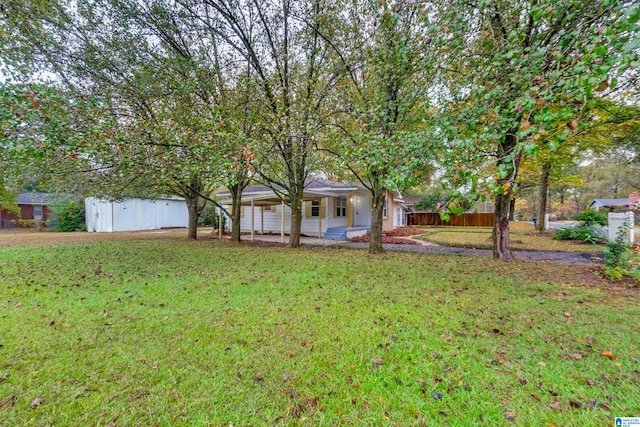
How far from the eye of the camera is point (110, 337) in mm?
3225

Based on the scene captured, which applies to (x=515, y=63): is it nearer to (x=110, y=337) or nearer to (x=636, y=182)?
(x=110, y=337)

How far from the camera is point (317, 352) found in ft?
9.53

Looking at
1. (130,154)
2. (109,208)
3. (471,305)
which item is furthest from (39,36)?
(109,208)

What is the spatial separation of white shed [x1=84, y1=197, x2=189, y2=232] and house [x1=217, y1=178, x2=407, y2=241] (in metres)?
7.83

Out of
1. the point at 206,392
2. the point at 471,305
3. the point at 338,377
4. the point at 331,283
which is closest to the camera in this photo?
the point at 206,392

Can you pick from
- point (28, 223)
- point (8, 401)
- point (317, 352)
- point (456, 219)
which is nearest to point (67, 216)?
point (28, 223)

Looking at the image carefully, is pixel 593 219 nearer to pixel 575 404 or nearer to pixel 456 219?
pixel 456 219

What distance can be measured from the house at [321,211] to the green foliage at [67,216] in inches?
437

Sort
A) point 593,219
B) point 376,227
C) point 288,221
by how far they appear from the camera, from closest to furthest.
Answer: point 376,227 < point 593,219 < point 288,221

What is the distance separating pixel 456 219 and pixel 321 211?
611 inches

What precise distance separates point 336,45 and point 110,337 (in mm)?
8862

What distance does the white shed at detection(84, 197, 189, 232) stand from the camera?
20.2 metres

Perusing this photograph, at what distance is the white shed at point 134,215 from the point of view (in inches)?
797

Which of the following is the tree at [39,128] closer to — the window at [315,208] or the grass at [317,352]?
the grass at [317,352]
